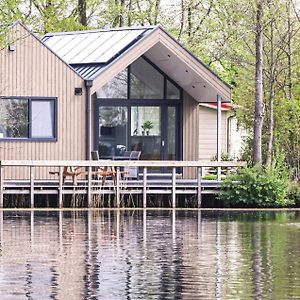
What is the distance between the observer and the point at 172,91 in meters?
40.3

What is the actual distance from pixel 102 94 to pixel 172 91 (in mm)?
2429

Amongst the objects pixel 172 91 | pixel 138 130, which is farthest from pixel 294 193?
pixel 172 91

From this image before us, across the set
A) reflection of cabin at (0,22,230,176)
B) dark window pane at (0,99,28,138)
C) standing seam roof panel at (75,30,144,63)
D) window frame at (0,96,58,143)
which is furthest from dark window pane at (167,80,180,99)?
dark window pane at (0,99,28,138)

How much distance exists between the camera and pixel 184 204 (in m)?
35.8

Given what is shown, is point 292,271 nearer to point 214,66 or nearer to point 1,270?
point 1,270

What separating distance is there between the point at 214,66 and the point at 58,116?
63.8 feet

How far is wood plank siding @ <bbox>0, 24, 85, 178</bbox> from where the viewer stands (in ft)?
122

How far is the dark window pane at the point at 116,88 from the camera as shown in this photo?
39.2 metres

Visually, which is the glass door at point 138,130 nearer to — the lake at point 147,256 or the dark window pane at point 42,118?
the dark window pane at point 42,118

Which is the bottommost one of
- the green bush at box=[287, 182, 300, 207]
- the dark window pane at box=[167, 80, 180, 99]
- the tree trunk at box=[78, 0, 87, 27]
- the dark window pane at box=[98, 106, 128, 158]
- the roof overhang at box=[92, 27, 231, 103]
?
the green bush at box=[287, 182, 300, 207]

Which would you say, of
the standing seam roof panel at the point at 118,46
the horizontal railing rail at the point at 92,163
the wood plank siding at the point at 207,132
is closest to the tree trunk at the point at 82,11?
the wood plank siding at the point at 207,132

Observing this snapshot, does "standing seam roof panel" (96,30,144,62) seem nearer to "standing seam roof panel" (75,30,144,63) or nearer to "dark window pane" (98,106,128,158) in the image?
"standing seam roof panel" (75,30,144,63)

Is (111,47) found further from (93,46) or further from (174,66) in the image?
(174,66)

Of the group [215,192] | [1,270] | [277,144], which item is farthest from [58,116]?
[1,270]
